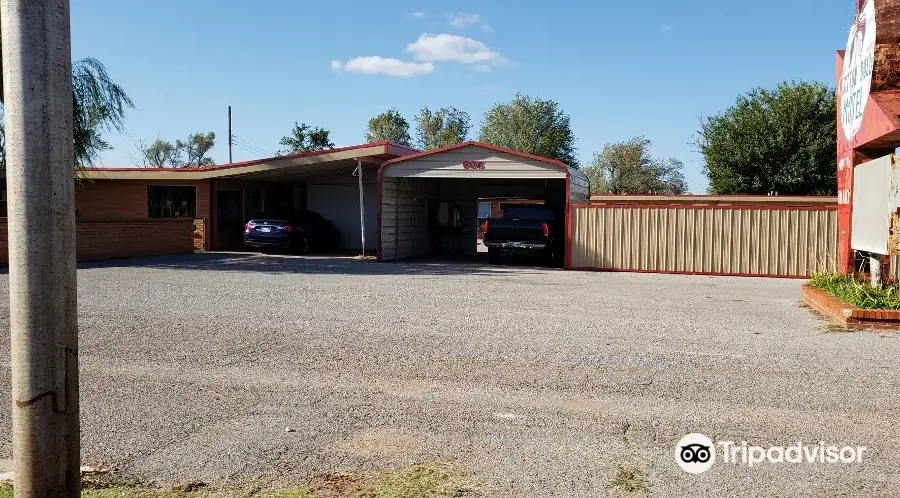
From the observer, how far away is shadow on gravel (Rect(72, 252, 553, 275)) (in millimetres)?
18906

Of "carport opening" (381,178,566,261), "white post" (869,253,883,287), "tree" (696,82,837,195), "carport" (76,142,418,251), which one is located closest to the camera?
"white post" (869,253,883,287)

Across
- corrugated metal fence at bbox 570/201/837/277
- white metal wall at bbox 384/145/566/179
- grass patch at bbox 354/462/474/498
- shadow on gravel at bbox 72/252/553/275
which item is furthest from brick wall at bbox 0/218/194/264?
grass patch at bbox 354/462/474/498

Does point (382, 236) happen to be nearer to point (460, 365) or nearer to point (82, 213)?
point (82, 213)

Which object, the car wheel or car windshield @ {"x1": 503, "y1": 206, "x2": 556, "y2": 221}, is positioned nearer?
car windshield @ {"x1": 503, "y1": 206, "x2": 556, "y2": 221}

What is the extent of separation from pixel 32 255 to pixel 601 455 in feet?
11.2

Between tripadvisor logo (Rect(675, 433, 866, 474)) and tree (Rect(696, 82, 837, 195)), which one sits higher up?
tree (Rect(696, 82, 837, 195))

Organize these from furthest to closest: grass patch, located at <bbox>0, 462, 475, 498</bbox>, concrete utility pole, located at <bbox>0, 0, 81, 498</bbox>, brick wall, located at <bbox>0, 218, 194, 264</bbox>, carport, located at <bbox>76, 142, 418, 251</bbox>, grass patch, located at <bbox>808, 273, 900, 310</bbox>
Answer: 1. carport, located at <bbox>76, 142, 418, 251</bbox>
2. brick wall, located at <bbox>0, 218, 194, 264</bbox>
3. grass patch, located at <bbox>808, 273, 900, 310</bbox>
4. grass patch, located at <bbox>0, 462, 475, 498</bbox>
5. concrete utility pole, located at <bbox>0, 0, 81, 498</bbox>

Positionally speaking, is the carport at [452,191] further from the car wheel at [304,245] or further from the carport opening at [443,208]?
the car wheel at [304,245]

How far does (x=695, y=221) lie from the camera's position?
802 inches

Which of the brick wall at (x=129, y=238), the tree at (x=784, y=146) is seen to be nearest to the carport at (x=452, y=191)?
the brick wall at (x=129, y=238)

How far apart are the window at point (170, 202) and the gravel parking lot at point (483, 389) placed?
15681 millimetres

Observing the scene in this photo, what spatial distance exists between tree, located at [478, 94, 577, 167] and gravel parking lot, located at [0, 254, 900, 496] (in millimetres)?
48788

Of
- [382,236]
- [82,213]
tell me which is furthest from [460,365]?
[82,213]

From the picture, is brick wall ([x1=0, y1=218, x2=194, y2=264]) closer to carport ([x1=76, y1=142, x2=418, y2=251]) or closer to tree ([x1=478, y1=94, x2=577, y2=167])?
carport ([x1=76, y1=142, x2=418, y2=251])
